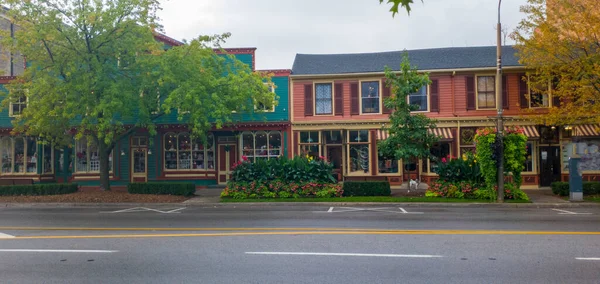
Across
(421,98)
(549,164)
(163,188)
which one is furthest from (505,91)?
(163,188)

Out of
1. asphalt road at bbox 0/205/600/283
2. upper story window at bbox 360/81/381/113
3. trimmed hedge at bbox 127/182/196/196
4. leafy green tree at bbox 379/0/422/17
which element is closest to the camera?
leafy green tree at bbox 379/0/422/17

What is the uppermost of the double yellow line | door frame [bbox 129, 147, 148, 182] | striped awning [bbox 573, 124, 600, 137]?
striped awning [bbox 573, 124, 600, 137]

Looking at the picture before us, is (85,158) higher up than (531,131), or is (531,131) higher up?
(531,131)

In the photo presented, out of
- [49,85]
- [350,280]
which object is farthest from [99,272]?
[49,85]

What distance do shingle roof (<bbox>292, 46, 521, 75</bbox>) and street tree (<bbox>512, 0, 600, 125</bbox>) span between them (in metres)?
4.88

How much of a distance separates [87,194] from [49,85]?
Answer: 502cm

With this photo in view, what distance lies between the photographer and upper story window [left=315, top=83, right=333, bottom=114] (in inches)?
1013

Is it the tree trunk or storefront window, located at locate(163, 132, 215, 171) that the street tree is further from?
the tree trunk

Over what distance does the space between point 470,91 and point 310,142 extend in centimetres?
884

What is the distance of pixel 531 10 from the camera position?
63.4ft

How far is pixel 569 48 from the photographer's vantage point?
60.6 feet

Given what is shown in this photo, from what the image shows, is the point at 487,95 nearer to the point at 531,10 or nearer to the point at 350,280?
the point at 531,10

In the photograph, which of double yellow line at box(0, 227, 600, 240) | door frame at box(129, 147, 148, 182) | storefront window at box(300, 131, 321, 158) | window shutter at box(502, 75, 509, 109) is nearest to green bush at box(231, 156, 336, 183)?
storefront window at box(300, 131, 321, 158)

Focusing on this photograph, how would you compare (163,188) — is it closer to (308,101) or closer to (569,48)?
(308,101)
